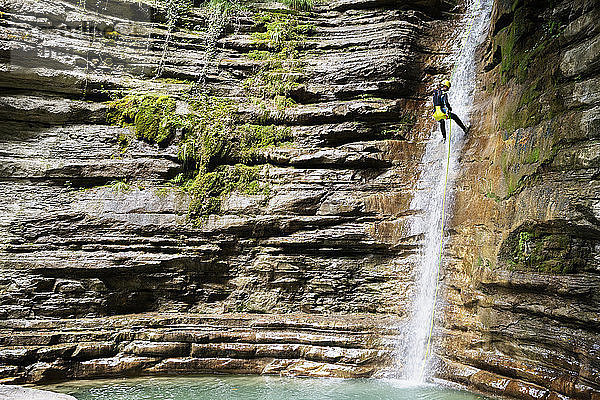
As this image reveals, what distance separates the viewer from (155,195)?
34.5 feet

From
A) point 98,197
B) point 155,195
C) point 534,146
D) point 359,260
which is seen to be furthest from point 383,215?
point 98,197

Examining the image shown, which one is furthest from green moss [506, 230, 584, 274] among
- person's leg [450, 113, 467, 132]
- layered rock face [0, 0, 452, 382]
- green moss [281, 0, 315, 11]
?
green moss [281, 0, 315, 11]

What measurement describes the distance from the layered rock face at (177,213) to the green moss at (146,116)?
0.84 ft

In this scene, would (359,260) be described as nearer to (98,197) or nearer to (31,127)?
(98,197)

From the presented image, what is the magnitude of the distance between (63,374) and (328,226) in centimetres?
610

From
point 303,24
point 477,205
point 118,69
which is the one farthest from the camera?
point 303,24

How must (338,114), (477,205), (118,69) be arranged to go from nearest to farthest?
(477,205)
(338,114)
(118,69)

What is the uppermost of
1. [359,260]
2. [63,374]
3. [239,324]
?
[359,260]

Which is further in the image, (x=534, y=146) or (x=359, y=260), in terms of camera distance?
(x=359, y=260)

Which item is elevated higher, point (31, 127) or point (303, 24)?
point (303, 24)

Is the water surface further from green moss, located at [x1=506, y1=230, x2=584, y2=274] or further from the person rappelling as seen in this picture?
the person rappelling

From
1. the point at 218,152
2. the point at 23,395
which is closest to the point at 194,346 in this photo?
the point at 23,395

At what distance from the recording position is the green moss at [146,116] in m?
11.2

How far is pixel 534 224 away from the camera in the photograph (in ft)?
24.9
